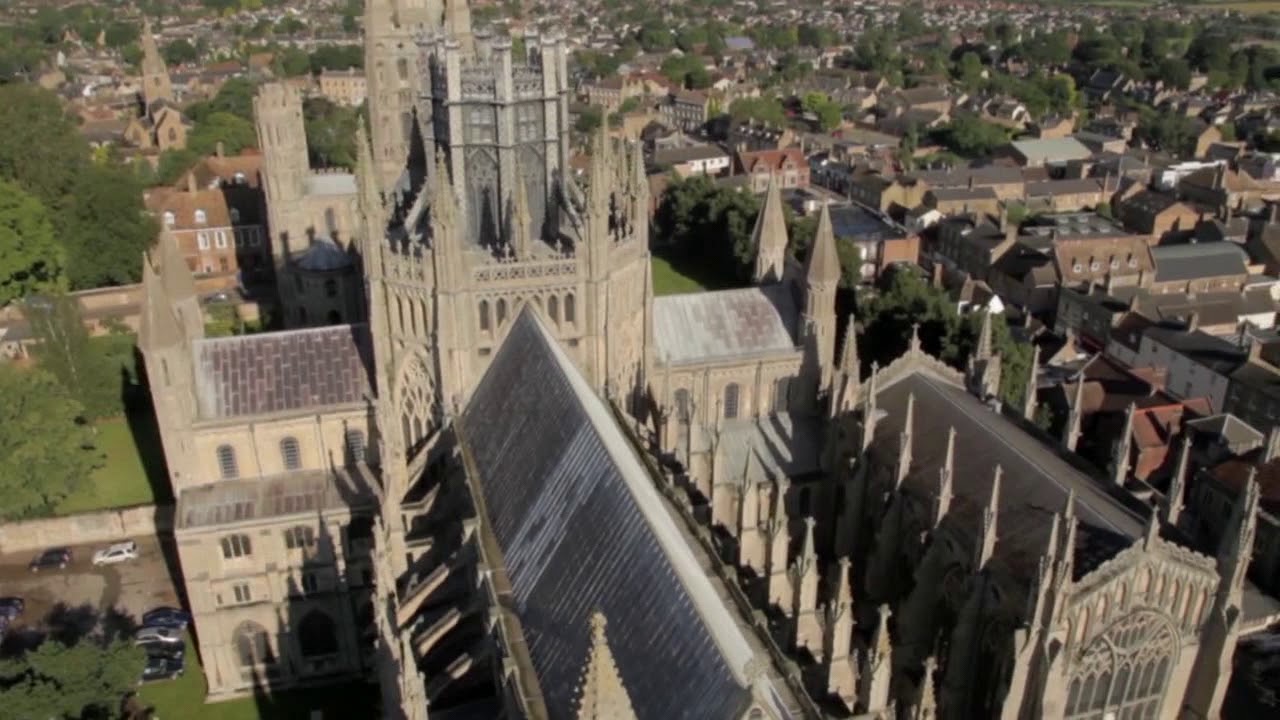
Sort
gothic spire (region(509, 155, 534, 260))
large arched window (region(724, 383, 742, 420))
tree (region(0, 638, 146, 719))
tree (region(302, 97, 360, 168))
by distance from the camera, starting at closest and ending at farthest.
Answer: tree (region(0, 638, 146, 719)), gothic spire (region(509, 155, 534, 260)), large arched window (region(724, 383, 742, 420)), tree (region(302, 97, 360, 168))

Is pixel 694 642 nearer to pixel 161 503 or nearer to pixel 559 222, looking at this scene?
pixel 559 222

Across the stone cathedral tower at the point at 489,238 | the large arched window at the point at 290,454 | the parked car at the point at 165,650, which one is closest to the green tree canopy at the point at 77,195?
the parked car at the point at 165,650

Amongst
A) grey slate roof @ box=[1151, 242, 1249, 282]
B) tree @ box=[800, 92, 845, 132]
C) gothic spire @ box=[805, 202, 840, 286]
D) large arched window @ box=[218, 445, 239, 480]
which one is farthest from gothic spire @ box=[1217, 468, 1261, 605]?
tree @ box=[800, 92, 845, 132]

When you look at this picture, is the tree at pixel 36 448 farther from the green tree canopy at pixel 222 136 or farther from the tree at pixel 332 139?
the green tree canopy at pixel 222 136

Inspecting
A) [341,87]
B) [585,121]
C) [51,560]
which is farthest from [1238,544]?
[341,87]

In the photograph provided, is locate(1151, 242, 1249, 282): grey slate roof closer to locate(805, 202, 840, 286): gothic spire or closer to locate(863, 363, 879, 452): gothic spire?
locate(805, 202, 840, 286): gothic spire

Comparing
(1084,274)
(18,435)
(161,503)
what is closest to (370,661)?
(161,503)

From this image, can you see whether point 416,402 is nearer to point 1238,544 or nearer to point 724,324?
point 724,324
